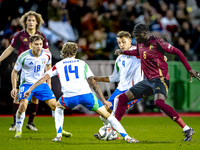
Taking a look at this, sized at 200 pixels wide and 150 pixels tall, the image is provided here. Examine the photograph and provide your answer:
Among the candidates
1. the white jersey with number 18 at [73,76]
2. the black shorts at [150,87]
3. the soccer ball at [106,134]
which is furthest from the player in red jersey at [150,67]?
the white jersey with number 18 at [73,76]

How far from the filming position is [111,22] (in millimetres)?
12656

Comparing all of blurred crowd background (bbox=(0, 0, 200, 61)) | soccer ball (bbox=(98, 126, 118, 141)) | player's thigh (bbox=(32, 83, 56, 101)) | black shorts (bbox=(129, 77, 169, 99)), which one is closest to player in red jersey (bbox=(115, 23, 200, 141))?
black shorts (bbox=(129, 77, 169, 99))

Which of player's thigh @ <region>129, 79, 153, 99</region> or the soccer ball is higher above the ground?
player's thigh @ <region>129, 79, 153, 99</region>

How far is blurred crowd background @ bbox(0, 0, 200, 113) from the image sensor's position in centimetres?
1168

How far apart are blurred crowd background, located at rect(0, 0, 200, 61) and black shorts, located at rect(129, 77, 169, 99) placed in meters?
5.57

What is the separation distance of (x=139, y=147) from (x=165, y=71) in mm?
1560

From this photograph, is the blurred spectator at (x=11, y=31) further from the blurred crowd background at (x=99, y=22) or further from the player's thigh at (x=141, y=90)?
the player's thigh at (x=141, y=90)

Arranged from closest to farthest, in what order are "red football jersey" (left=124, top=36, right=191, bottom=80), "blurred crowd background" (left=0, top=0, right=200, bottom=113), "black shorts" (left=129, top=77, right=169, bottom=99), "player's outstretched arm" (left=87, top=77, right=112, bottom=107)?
"player's outstretched arm" (left=87, top=77, right=112, bottom=107), "black shorts" (left=129, top=77, right=169, bottom=99), "red football jersey" (left=124, top=36, right=191, bottom=80), "blurred crowd background" (left=0, top=0, right=200, bottom=113)

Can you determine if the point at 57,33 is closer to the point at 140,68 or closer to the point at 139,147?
the point at 140,68

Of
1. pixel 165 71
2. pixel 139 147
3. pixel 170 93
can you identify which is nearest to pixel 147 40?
pixel 165 71

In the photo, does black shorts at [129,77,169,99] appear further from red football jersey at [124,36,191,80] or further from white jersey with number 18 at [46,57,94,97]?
white jersey with number 18 at [46,57,94,97]

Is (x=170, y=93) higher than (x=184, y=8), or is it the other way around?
(x=184, y=8)

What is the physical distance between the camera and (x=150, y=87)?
19.3 ft

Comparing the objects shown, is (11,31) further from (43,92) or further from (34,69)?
(43,92)
